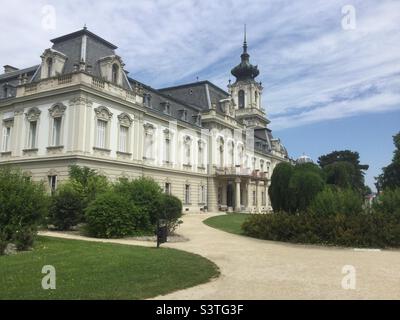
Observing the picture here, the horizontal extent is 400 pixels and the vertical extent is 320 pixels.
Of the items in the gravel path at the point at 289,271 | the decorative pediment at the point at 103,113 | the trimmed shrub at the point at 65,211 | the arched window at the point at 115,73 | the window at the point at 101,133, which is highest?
the arched window at the point at 115,73

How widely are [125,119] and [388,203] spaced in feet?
65.7

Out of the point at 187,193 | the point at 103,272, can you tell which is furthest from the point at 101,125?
the point at 103,272

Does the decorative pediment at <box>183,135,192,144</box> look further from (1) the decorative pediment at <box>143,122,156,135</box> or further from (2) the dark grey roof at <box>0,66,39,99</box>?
(2) the dark grey roof at <box>0,66,39,99</box>

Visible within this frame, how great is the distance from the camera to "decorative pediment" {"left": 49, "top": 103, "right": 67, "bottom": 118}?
2793 centimetres

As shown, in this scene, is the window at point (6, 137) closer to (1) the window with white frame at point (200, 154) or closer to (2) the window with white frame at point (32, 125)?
(2) the window with white frame at point (32, 125)

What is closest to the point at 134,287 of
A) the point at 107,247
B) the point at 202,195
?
the point at 107,247

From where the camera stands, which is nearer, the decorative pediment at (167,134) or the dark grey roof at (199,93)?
the decorative pediment at (167,134)

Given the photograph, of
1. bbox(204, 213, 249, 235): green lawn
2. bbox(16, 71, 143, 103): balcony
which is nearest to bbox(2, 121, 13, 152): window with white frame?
bbox(16, 71, 143, 103): balcony

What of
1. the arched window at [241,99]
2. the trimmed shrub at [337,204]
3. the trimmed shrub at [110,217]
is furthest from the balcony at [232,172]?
the trimmed shrub at [110,217]

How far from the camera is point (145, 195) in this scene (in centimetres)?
1938

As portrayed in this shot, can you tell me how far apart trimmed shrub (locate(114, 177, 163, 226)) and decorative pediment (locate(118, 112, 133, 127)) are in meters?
11.4

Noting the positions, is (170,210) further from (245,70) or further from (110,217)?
(245,70)

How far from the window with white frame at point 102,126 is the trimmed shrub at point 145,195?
9542 mm

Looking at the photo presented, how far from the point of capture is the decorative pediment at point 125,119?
30481 mm
